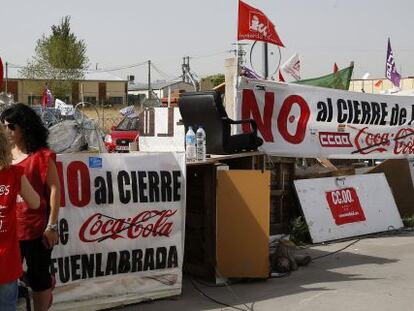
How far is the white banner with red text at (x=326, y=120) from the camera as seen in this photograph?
923 centimetres

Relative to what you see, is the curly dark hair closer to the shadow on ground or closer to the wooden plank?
the shadow on ground

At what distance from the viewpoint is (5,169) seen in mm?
3650

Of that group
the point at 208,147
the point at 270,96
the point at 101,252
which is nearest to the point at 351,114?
the point at 270,96

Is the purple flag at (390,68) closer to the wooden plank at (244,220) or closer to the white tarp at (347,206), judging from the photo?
the white tarp at (347,206)

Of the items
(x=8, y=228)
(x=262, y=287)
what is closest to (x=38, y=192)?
(x=8, y=228)

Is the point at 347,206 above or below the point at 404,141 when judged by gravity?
below

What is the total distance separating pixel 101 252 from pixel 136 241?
0.37 m

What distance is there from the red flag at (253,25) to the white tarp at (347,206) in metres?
3.05

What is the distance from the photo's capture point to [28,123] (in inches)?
180

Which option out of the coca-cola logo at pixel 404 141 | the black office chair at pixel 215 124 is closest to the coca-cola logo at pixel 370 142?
the coca-cola logo at pixel 404 141

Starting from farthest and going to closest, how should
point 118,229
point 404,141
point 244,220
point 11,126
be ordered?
1. point 404,141
2. point 244,220
3. point 118,229
4. point 11,126

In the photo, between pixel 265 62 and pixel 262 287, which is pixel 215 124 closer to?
pixel 262 287

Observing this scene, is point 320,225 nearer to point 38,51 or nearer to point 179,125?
point 179,125

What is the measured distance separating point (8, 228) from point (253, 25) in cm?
813
